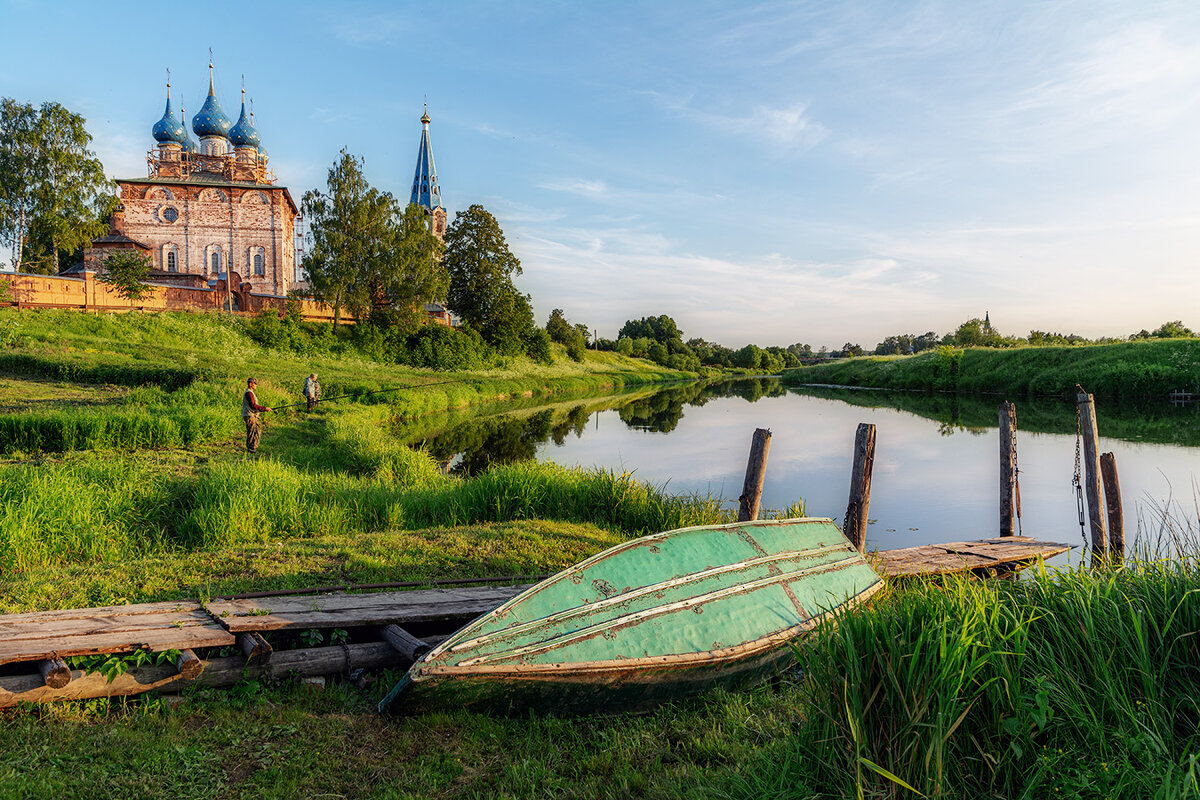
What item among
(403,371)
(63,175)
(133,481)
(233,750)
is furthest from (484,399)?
(233,750)

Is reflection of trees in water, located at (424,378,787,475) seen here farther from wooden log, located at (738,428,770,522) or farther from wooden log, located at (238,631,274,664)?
wooden log, located at (238,631,274,664)

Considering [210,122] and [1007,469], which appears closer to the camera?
[1007,469]

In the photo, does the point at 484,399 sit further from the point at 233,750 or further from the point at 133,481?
the point at 233,750

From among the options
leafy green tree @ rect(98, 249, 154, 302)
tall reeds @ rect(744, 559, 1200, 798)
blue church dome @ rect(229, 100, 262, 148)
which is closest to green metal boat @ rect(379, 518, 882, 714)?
tall reeds @ rect(744, 559, 1200, 798)

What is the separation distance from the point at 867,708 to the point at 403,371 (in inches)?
1311

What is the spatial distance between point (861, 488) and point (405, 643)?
5612 millimetres

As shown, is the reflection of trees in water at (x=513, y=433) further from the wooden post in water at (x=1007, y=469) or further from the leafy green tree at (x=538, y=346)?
the leafy green tree at (x=538, y=346)

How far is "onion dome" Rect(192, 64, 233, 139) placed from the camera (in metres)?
50.7

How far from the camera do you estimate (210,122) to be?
166 ft

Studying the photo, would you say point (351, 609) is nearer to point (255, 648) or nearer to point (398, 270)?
point (255, 648)

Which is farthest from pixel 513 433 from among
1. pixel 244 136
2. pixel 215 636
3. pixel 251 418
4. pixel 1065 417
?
pixel 244 136

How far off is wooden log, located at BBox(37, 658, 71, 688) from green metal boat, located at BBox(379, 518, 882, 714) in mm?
1762

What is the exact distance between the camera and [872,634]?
2.89 m

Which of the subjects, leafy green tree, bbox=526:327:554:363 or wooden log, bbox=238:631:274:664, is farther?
leafy green tree, bbox=526:327:554:363
